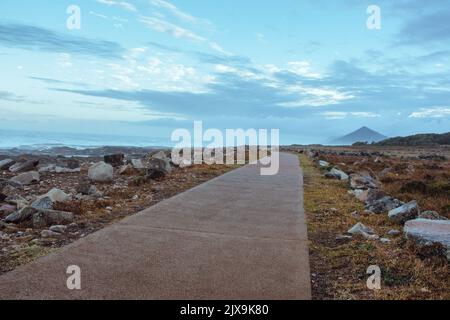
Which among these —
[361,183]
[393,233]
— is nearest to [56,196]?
[393,233]

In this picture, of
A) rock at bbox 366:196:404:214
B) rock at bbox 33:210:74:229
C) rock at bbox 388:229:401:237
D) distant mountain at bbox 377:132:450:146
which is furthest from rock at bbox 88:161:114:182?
distant mountain at bbox 377:132:450:146

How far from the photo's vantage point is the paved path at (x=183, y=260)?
189 inches

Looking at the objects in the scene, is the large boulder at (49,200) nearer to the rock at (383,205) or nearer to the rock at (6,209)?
the rock at (6,209)

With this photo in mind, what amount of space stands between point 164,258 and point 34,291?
1.74 meters

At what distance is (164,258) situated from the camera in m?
5.96

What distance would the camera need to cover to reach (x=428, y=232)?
677 cm

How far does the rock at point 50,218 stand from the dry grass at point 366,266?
4.23m

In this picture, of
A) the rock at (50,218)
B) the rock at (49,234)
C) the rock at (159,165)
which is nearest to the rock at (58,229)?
the rock at (49,234)

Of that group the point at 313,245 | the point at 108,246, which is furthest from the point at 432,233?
the point at 108,246
